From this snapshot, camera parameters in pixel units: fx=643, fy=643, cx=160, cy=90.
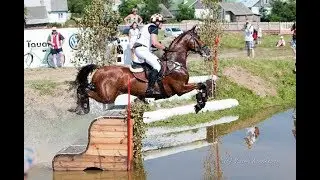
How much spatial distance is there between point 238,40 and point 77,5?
1280 mm

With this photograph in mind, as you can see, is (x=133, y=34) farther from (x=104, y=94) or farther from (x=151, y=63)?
(x=104, y=94)

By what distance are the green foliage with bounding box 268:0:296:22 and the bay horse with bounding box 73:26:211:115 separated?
773 millimetres

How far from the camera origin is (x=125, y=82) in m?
4.59

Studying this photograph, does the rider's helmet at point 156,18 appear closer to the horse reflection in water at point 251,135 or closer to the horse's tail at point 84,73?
the horse's tail at point 84,73

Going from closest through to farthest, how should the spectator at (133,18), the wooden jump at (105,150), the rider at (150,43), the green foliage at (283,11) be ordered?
the wooden jump at (105,150) < the rider at (150,43) < the spectator at (133,18) < the green foliage at (283,11)

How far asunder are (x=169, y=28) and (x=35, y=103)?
3.83 ft

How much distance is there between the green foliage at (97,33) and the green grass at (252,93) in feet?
2.20

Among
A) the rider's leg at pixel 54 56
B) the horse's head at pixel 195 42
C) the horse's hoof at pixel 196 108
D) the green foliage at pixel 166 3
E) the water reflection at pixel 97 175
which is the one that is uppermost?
the green foliage at pixel 166 3

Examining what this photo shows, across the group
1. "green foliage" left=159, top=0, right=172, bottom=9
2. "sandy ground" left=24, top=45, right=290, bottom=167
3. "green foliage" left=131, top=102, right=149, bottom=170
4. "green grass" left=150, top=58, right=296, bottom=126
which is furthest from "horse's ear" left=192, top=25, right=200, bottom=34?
"green foliage" left=131, top=102, right=149, bottom=170

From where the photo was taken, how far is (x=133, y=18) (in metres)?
4.77

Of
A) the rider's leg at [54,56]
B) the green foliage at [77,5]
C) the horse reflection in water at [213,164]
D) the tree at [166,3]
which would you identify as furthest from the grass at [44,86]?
the horse reflection in water at [213,164]

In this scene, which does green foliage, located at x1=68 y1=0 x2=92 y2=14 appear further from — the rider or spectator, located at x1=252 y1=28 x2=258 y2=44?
spectator, located at x1=252 y1=28 x2=258 y2=44

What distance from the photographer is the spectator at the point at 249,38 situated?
506 centimetres
